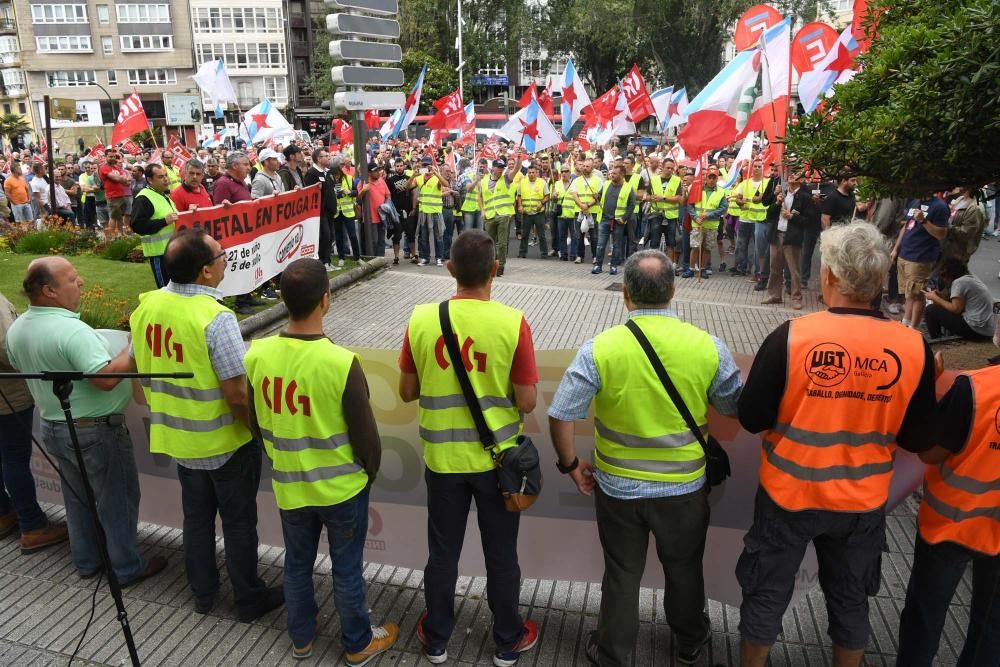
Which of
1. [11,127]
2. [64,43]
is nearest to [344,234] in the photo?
[11,127]

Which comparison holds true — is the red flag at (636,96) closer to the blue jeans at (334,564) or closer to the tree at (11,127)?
the blue jeans at (334,564)

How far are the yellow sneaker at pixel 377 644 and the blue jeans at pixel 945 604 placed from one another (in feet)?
7.21

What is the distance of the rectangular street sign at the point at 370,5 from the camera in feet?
38.7

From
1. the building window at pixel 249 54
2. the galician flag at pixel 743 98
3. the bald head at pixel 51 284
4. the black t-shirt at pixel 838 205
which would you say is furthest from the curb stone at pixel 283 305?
the building window at pixel 249 54

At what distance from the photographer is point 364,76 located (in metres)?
12.3

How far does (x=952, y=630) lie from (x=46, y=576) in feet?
15.6

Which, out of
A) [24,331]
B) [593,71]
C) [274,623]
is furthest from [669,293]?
[593,71]

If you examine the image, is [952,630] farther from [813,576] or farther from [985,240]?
[985,240]

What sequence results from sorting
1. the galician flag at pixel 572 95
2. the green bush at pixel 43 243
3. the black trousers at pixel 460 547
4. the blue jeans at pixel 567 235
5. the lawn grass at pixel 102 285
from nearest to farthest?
1. the black trousers at pixel 460 547
2. the lawn grass at pixel 102 285
3. the green bush at pixel 43 243
4. the blue jeans at pixel 567 235
5. the galician flag at pixel 572 95

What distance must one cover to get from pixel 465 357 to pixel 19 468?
303 centimetres

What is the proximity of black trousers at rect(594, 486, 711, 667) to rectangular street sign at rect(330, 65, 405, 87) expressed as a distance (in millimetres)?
10345

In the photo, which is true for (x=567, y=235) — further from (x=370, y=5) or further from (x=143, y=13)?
(x=143, y=13)

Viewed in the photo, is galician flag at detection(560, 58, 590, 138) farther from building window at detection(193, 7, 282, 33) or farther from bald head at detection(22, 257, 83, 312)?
building window at detection(193, 7, 282, 33)

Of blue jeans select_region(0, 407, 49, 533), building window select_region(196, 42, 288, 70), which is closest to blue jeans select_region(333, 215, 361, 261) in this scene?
blue jeans select_region(0, 407, 49, 533)
